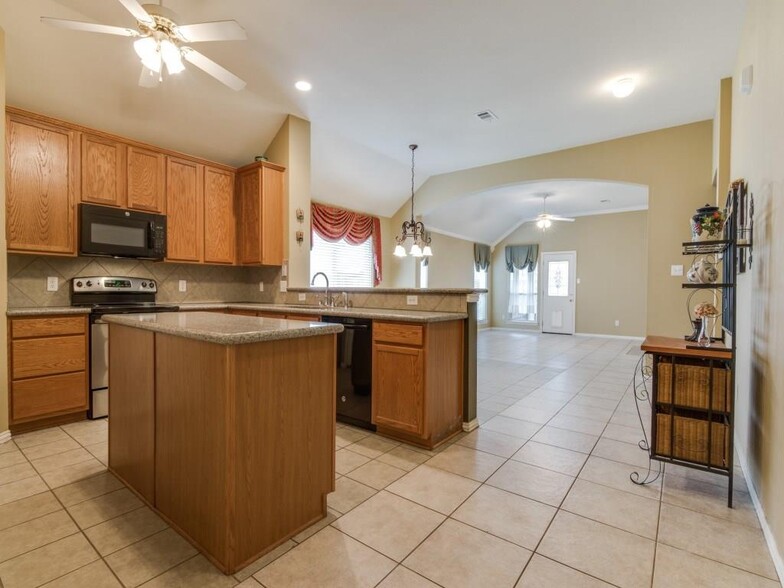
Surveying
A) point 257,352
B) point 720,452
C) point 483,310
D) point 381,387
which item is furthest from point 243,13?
point 483,310

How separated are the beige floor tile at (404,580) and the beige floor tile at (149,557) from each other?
0.82 meters

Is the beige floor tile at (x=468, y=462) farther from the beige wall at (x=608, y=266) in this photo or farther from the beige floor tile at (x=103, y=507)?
the beige wall at (x=608, y=266)

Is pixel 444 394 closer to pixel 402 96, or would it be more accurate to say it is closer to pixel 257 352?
pixel 257 352

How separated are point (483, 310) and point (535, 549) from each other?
8667 millimetres

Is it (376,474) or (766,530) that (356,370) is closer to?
(376,474)

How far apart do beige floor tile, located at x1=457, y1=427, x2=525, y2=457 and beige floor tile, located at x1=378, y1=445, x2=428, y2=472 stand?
380 millimetres

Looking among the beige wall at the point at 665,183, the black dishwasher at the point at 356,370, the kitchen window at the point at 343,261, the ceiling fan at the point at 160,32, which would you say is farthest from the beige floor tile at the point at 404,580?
the kitchen window at the point at 343,261

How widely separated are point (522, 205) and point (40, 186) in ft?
25.6

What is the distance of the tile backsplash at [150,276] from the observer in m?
3.31

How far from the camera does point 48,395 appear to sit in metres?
2.99

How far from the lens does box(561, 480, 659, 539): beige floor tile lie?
1771 millimetres

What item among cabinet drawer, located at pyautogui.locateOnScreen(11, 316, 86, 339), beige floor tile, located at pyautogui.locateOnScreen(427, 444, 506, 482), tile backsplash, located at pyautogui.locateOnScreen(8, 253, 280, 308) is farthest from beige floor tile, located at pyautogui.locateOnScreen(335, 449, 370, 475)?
Result: tile backsplash, located at pyautogui.locateOnScreen(8, 253, 280, 308)

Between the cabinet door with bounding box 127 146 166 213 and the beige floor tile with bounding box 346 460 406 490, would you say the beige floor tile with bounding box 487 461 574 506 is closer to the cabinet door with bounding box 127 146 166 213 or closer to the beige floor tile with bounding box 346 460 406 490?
the beige floor tile with bounding box 346 460 406 490

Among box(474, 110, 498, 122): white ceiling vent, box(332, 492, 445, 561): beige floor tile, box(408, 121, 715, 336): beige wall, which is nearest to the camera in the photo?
box(332, 492, 445, 561): beige floor tile
